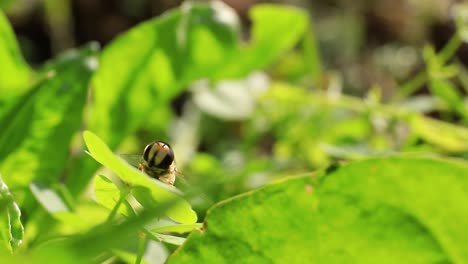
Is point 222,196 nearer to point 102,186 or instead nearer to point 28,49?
point 102,186

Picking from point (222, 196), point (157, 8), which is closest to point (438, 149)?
point (222, 196)

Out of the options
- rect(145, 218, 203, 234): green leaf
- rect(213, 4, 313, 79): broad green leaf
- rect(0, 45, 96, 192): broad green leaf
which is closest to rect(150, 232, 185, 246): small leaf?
rect(145, 218, 203, 234): green leaf

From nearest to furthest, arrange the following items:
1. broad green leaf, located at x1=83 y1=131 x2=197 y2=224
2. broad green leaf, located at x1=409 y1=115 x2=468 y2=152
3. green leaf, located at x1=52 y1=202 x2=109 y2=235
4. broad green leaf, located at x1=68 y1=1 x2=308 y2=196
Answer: broad green leaf, located at x1=83 y1=131 x2=197 y2=224, green leaf, located at x1=52 y1=202 x2=109 y2=235, broad green leaf, located at x1=68 y1=1 x2=308 y2=196, broad green leaf, located at x1=409 y1=115 x2=468 y2=152

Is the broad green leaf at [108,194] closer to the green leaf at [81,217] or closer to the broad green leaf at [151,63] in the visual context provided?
the green leaf at [81,217]

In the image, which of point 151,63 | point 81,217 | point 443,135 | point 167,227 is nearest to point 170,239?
point 167,227

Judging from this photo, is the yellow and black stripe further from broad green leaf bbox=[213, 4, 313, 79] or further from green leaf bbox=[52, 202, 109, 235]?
broad green leaf bbox=[213, 4, 313, 79]

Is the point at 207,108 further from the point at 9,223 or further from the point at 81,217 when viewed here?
the point at 9,223

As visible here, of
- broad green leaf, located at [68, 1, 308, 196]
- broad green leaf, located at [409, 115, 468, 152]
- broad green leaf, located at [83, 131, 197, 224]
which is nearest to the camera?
broad green leaf, located at [83, 131, 197, 224]
